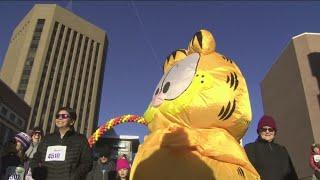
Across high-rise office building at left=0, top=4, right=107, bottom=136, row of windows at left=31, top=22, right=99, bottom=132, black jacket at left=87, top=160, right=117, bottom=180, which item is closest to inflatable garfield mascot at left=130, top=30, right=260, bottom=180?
black jacket at left=87, top=160, right=117, bottom=180

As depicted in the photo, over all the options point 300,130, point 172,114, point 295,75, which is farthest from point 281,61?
point 172,114

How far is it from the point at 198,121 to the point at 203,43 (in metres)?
1.29

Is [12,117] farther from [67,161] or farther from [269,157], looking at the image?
[269,157]

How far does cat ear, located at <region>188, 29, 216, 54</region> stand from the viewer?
5398 mm

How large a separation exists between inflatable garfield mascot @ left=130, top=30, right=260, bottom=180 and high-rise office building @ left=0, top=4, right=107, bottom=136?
6723cm

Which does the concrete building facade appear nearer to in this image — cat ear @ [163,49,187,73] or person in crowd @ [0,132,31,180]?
person in crowd @ [0,132,31,180]

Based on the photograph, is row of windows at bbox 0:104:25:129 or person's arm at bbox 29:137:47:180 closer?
person's arm at bbox 29:137:47:180

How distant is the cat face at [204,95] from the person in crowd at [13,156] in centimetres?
227

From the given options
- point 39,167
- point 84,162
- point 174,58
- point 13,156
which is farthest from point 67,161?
point 174,58

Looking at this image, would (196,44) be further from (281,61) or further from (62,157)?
(281,61)

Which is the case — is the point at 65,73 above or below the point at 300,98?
above

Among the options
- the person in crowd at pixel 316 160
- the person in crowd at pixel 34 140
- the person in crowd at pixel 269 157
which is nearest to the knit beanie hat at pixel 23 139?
the person in crowd at pixel 34 140

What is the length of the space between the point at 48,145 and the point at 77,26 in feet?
269

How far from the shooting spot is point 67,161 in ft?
15.0
